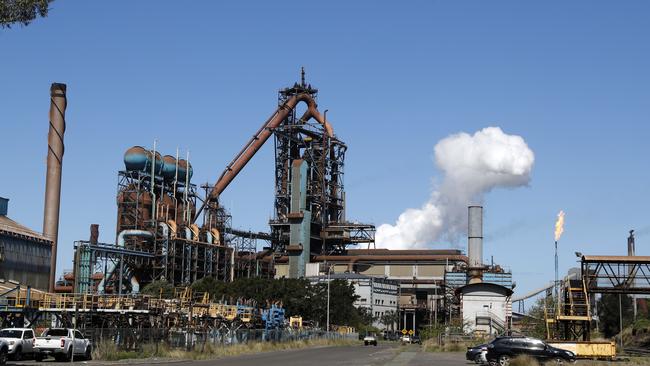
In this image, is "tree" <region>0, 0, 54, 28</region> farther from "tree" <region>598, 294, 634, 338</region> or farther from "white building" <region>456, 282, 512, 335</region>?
"tree" <region>598, 294, 634, 338</region>

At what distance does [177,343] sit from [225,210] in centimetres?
8870

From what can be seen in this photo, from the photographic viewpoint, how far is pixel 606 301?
125562mm

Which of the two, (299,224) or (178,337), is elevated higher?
(299,224)

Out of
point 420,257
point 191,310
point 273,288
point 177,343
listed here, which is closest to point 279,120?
point 420,257

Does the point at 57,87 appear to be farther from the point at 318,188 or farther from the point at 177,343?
the point at 318,188

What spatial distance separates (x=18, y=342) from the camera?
1652 inches

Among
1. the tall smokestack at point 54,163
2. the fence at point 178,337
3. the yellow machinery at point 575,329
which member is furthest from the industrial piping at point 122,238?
the yellow machinery at point 575,329

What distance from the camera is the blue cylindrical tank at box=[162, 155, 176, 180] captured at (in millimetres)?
129500

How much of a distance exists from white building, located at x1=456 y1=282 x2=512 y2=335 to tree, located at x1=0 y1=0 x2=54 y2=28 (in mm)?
79493

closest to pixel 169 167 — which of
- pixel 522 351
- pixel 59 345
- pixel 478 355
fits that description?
pixel 478 355

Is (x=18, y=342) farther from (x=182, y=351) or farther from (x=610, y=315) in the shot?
(x=610, y=315)

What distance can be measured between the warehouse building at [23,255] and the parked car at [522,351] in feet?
165

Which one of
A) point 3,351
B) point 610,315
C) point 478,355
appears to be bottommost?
point 478,355

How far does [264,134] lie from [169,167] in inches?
882
